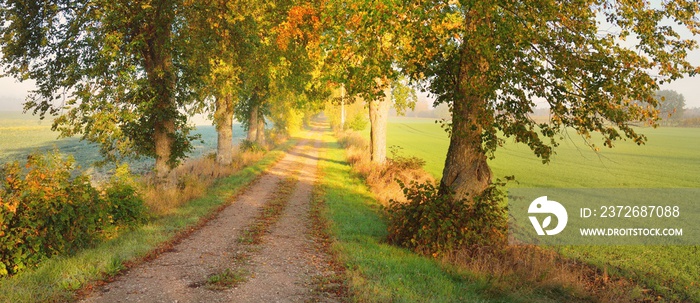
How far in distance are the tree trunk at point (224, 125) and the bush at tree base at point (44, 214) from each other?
15300mm

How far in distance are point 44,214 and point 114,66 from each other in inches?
262

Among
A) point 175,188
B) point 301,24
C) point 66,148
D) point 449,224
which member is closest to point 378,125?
point 301,24

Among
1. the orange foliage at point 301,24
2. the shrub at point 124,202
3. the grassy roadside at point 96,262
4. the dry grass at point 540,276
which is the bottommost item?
the dry grass at point 540,276

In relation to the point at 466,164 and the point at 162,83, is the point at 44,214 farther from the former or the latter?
the point at 466,164

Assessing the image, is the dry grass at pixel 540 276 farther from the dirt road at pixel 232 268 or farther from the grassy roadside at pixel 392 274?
the dirt road at pixel 232 268

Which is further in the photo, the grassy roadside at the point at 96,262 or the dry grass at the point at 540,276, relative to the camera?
the dry grass at the point at 540,276

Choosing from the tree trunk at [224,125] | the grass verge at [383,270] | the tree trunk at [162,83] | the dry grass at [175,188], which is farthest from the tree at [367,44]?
the tree trunk at [224,125]

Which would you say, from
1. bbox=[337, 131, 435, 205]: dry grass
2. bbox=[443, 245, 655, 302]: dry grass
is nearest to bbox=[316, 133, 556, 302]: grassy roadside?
bbox=[443, 245, 655, 302]: dry grass

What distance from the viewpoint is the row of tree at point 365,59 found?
9086 mm

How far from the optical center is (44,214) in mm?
9016

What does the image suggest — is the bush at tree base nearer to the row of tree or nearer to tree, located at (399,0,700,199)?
the row of tree

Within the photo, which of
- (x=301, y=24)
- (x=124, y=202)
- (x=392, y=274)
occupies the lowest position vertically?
(x=392, y=274)

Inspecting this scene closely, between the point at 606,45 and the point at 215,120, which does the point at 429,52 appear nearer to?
the point at 606,45

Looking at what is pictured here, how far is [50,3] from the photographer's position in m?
14.4
